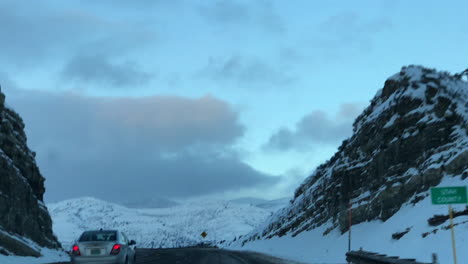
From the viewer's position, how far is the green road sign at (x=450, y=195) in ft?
50.7

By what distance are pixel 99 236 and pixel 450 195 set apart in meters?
11.9

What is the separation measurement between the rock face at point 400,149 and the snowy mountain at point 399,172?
7 cm

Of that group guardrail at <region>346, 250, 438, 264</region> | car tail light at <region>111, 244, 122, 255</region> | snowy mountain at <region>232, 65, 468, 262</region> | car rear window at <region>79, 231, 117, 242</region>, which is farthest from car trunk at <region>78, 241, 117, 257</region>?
snowy mountain at <region>232, 65, 468, 262</region>

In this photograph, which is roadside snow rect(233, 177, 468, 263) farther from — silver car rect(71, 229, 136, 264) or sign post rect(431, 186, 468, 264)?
silver car rect(71, 229, 136, 264)

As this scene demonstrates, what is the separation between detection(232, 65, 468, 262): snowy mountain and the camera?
86.1 feet

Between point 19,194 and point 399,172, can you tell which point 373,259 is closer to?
point 399,172

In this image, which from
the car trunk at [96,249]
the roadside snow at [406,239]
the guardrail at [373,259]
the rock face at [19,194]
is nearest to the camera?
the guardrail at [373,259]

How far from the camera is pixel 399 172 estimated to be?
35.5 meters

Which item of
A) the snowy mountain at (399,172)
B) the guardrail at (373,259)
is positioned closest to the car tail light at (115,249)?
the guardrail at (373,259)

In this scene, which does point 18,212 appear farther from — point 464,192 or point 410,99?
point 464,192

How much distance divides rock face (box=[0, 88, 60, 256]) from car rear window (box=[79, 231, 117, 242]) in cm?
1373

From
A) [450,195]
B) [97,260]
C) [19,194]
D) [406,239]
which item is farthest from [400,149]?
[19,194]

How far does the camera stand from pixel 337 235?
130 ft

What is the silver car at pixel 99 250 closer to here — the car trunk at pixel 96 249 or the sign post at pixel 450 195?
the car trunk at pixel 96 249
